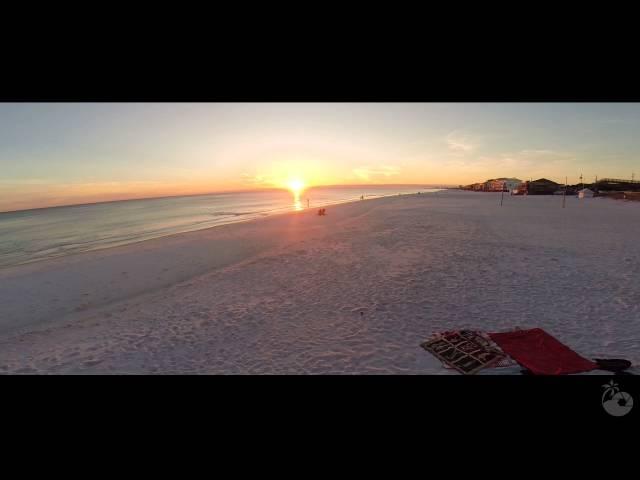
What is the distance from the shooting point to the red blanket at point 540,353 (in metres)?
3.37

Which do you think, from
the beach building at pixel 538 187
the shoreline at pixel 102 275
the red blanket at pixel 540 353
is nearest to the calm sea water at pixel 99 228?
the shoreline at pixel 102 275

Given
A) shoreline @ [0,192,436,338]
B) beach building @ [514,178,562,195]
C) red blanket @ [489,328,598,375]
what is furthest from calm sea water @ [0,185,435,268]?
beach building @ [514,178,562,195]

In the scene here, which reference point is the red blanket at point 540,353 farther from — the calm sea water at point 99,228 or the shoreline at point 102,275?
the calm sea water at point 99,228

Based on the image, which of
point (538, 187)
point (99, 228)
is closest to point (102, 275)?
point (99, 228)

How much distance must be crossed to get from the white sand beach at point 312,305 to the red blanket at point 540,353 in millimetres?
296

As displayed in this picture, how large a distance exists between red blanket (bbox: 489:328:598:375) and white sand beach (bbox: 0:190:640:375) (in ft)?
0.97

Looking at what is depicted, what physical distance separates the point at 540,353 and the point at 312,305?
3742mm

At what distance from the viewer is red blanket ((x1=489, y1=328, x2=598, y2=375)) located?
11.1 feet

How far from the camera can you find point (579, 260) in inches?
320

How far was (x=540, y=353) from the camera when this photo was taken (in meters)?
3.70
